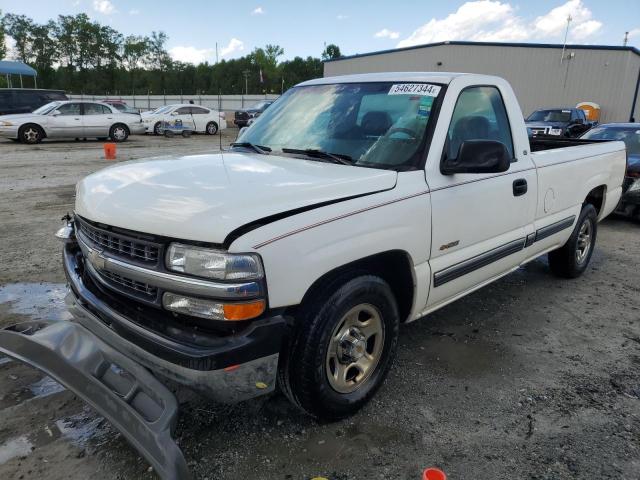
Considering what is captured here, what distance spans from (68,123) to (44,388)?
17.8 m

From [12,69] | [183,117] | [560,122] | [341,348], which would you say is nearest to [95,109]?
[183,117]

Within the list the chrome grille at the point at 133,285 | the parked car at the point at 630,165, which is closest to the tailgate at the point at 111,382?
the chrome grille at the point at 133,285

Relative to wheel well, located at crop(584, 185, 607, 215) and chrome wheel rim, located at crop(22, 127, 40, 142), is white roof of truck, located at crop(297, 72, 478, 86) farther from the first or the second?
chrome wheel rim, located at crop(22, 127, 40, 142)

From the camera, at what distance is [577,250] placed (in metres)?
5.10

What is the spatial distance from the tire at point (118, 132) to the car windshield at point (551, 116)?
16.3 metres

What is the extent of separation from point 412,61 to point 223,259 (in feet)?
114

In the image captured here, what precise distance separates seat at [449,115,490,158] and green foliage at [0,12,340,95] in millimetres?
82325

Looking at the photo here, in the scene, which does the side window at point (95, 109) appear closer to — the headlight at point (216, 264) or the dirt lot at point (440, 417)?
the dirt lot at point (440, 417)

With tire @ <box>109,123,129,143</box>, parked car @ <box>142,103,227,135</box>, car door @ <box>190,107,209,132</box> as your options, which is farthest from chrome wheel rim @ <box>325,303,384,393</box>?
A: car door @ <box>190,107,209,132</box>

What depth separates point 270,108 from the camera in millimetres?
4062

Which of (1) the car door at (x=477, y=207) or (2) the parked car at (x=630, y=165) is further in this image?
(2) the parked car at (x=630, y=165)

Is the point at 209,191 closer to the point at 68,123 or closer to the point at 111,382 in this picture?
the point at 111,382

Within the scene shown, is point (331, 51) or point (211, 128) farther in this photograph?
point (331, 51)

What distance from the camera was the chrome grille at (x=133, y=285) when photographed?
7.42ft
